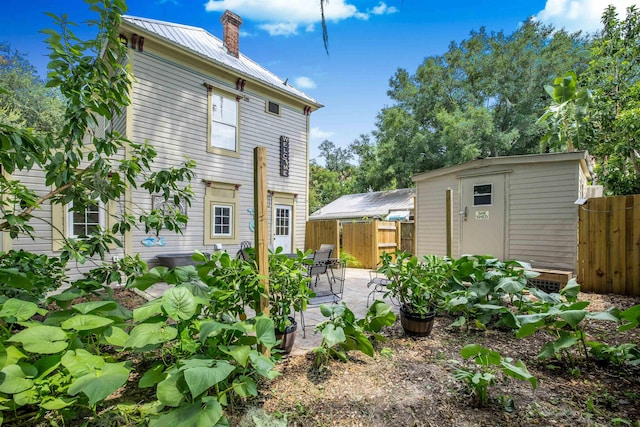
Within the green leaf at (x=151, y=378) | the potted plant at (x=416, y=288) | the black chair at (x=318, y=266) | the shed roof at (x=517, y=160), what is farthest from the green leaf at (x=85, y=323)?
the shed roof at (x=517, y=160)

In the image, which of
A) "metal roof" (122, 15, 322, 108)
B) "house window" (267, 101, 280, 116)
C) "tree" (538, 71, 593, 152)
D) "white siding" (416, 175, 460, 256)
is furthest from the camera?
"house window" (267, 101, 280, 116)

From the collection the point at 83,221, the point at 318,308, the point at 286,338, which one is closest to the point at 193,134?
the point at 83,221

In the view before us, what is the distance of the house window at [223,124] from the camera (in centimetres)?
763

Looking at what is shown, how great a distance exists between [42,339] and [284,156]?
7.98 meters

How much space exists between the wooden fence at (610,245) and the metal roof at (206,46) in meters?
7.85

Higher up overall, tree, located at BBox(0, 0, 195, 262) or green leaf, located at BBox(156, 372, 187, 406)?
tree, located at BBox(0, 0, 195, 262)

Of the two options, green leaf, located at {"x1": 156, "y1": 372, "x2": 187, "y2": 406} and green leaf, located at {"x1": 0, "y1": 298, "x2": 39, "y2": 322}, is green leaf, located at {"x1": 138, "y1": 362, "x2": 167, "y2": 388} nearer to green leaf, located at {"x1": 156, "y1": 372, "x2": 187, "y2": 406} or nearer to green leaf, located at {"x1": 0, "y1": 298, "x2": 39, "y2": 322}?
green leaf, located at {"x1": 156, "y1": 372, "x2": 187, "y2": 406}

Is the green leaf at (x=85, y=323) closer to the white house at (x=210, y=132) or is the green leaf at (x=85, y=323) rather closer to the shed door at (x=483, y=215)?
the white house at (x=210, y=132)

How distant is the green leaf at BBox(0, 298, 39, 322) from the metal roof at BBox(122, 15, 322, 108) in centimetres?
651

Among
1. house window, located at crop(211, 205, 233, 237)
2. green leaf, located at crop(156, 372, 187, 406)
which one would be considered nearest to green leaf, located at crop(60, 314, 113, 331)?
green leaf, located at crop(156, 372, 187, 406)

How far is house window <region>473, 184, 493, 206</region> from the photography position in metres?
6.80

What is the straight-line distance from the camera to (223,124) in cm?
786

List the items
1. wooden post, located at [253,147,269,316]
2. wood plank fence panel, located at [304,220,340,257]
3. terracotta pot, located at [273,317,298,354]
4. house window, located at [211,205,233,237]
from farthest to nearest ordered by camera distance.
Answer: wood plank fence panel, located at [304,220,340,257] → house window, located at [211,205,233,237] → terracotta pot, located at [273,317,298,354] → wooden post, located at [253,147,269,316]

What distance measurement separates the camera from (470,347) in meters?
1.96
